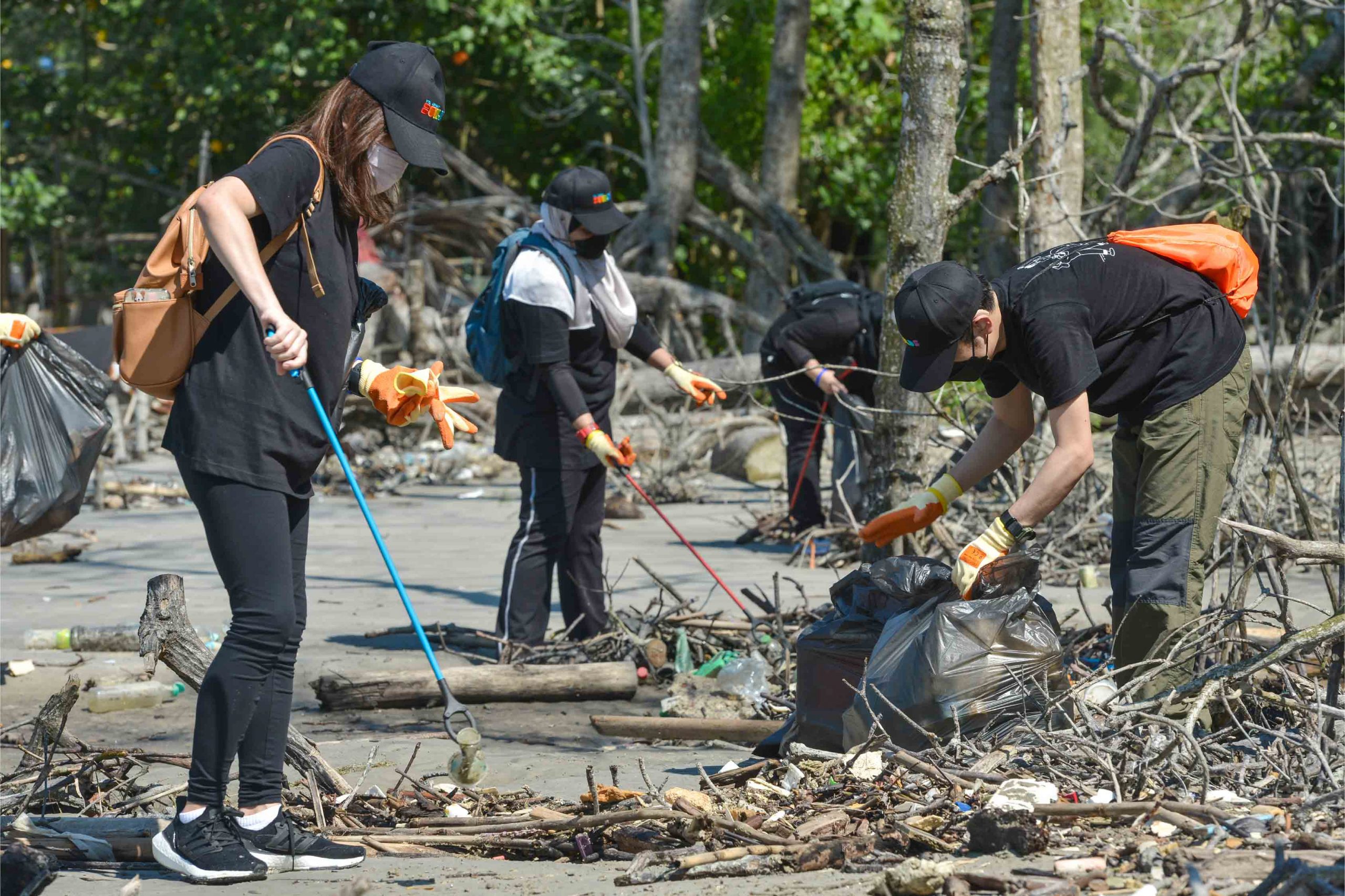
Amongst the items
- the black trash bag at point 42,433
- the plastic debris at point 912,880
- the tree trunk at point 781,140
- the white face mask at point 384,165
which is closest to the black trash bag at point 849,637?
the plastic debris at point 912,880

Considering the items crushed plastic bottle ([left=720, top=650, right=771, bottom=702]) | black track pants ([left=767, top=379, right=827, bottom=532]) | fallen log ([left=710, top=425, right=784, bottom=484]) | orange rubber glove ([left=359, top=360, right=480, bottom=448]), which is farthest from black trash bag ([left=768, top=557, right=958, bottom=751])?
fallen log ([left=710, top=425, right=784, bottom=484])

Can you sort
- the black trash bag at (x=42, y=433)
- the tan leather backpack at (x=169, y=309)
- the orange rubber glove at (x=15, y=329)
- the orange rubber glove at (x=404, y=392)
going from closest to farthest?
the tan leather backpack at (x=169, y=309) < the orange rubber glove at (x=404, y=392) < the orange rubber glove at (x=15, y=329) < the black trash bag at (x=42, y=433)

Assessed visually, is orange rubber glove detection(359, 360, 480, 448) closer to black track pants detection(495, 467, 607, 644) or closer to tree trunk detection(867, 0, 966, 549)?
black track pants detection(495, 467, 607, 644)

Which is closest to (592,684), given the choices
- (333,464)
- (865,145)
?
(333,464)

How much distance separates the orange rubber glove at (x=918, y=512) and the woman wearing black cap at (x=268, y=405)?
1.63 metres

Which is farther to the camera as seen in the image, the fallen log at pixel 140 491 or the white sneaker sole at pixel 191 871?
the fallen log at pixel 140 491

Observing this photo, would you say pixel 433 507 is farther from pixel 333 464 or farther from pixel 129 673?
pixel 129 673

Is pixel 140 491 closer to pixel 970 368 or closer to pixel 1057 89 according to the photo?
pixel 1057 89

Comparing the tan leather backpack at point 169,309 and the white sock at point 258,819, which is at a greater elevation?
the tan leather backpack at point 169,309

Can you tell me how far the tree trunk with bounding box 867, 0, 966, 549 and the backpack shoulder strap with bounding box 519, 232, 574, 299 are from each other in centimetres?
121

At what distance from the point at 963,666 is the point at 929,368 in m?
0.74

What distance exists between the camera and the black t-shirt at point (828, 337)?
24.6 feet

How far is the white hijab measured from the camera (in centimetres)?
525

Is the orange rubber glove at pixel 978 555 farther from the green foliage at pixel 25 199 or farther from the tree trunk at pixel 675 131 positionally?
the green foliage at pixel 25 199
